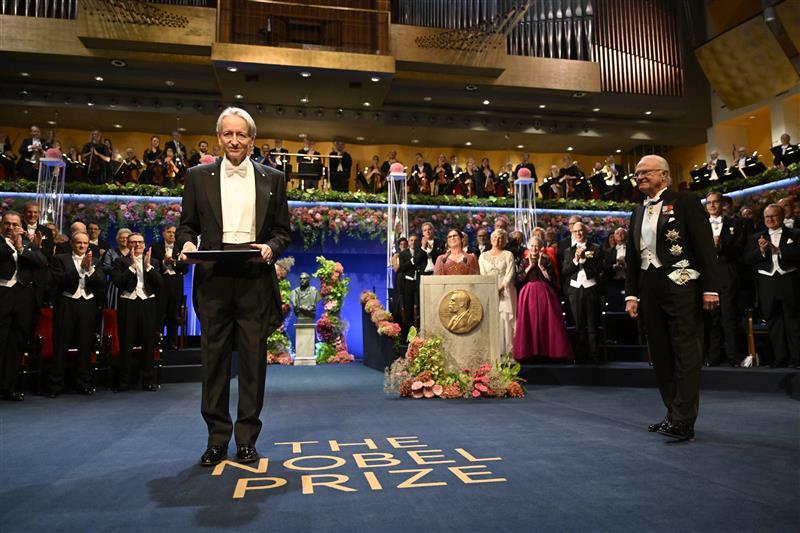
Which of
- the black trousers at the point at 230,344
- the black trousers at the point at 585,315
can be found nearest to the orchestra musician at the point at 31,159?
the black trousers at the point at 585,315

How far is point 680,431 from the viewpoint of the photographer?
3.12m

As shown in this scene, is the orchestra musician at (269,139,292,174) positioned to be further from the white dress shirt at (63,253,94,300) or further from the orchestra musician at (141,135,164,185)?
the white dress shirt at (63,253,94,300)

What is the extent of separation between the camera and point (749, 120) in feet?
47.5

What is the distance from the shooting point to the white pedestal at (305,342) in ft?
32.7

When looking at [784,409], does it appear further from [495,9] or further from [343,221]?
[495,9]

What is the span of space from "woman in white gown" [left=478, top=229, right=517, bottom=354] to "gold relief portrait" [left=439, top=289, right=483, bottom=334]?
1.04 meters

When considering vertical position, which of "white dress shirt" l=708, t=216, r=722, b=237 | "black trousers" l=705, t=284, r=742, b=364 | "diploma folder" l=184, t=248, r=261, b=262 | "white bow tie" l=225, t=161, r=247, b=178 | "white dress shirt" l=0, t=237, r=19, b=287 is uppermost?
"white dress shirt" l=708, t=216, r=722, b=237

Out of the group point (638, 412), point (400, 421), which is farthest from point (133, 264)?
point (638, 412)

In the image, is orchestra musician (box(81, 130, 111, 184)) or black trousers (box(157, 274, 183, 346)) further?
orchestra musician (box(81, 130, 111, 184))

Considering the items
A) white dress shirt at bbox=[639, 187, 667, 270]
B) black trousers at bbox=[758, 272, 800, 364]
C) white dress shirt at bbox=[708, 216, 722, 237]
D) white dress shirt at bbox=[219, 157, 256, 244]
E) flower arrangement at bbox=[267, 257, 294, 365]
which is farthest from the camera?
flower arrangement at bbox=[267, 257, 294, 365]

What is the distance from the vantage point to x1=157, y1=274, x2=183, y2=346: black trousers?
7.30 m

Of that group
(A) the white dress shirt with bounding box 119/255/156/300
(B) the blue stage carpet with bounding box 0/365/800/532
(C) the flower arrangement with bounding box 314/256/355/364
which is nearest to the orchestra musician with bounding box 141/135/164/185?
(C) the flower arrangement with bounding box 314/256/355/364

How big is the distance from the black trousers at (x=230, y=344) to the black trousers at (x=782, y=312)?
5.03 metres

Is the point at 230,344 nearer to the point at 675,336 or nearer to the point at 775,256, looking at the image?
the point at 675,336
